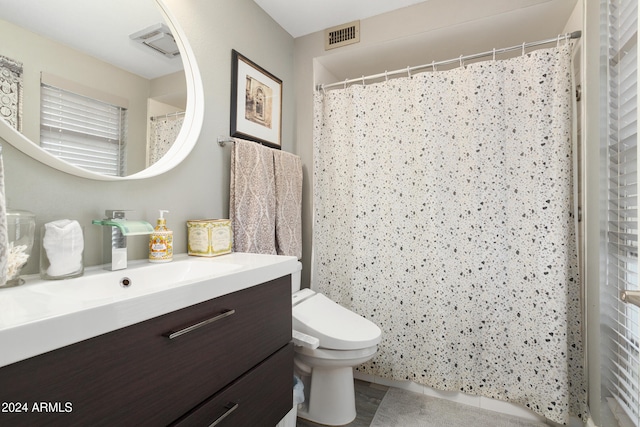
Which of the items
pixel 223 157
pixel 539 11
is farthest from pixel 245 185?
pixel 539 11

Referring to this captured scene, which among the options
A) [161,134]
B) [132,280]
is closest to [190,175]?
[161,134]

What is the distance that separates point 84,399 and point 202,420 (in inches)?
12.7

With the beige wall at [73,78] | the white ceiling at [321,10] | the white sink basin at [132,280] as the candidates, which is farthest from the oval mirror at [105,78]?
the white ceiling at [321,10]

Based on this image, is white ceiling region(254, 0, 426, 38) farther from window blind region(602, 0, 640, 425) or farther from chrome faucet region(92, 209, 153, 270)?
chrome faucet region(92, 209, 153, 270)

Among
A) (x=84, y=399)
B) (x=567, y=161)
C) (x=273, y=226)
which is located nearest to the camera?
(x=84, y=399)

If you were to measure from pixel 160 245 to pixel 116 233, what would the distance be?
→ 0.18 m

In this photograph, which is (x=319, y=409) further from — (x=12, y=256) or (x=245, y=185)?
(x=12, y=256)

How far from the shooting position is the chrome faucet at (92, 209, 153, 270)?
1.06m

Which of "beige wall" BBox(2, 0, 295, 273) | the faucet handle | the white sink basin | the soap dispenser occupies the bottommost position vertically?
the white sink basin

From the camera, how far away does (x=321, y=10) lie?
200cm

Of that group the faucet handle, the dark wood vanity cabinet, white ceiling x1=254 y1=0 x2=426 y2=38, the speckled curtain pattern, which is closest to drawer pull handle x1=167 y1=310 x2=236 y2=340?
the dark wood vanity cabinet

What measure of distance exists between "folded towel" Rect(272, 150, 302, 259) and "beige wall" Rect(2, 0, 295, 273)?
34 cm

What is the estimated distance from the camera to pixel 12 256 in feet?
2.80

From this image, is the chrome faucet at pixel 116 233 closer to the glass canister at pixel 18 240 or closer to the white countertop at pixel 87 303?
the white countertop at pixel 87 303
